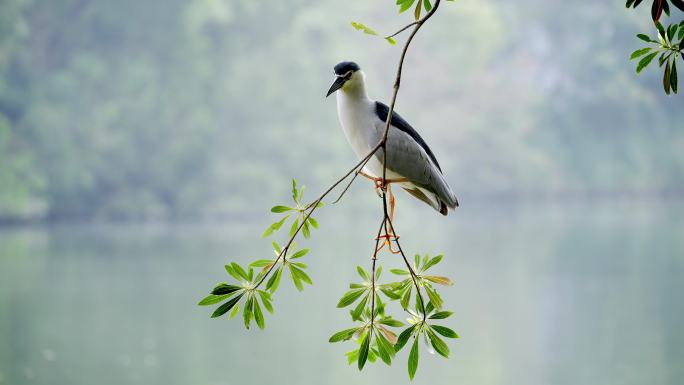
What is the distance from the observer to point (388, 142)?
1421mm

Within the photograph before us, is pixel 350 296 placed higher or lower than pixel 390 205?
lower

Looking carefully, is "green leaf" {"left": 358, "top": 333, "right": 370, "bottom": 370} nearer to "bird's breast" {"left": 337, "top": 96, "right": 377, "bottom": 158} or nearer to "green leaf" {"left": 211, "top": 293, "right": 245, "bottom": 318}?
"green leaf" {"left": 211, "top": 293, "right": 245, "bottom": 318}

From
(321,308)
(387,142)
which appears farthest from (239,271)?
(321,308)

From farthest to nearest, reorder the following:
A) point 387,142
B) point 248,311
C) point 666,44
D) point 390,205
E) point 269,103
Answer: point 269,103
point 387,142
point 390,205
point 666,44
point 248,311

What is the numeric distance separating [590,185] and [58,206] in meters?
11.6

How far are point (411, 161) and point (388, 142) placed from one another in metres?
0.05

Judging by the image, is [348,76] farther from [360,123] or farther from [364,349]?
[364,349]

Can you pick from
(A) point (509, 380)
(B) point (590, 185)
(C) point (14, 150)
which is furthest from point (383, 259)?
(B) point (590, 185)

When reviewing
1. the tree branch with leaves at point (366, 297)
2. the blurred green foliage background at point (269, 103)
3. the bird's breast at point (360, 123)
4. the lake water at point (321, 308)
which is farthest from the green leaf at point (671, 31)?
the blurred green foliage background at point (269, 103)

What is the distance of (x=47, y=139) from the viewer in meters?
13.9

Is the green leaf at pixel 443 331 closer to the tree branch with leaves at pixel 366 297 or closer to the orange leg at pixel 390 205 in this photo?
the tree branch with leaves at pixel 366 297

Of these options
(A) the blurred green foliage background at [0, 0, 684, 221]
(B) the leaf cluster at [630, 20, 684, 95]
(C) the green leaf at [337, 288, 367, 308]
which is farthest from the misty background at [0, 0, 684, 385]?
(B) the leaf cluster at [630, 20, 684, 95]

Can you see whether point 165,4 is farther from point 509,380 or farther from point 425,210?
point 509,380

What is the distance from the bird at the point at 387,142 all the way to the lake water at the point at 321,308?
19.4 feet
